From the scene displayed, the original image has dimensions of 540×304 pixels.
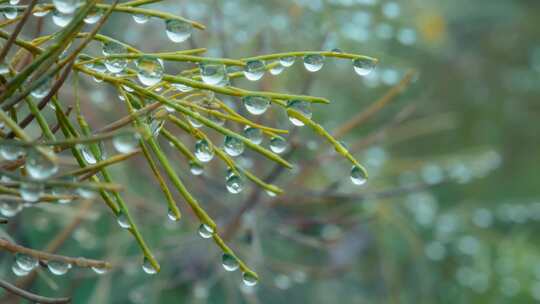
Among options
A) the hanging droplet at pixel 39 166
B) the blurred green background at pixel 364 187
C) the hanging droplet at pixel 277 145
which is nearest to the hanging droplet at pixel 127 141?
the hanging droplet at pixel 39 166

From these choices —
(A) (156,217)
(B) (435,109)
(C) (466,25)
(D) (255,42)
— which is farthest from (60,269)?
(C) (466,25)

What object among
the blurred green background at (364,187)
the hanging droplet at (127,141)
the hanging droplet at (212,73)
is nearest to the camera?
the hanging droplet at (127,141)

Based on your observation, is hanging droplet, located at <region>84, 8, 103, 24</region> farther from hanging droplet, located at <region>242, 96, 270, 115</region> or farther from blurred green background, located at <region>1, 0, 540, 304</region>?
blurred green background, located at <region>1, 0, 540, 304</region>

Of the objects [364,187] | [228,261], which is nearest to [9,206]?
[228,261]

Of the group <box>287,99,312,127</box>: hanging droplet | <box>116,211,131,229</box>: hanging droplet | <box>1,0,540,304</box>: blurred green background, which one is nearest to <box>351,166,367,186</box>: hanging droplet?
<box>287,99,312,127</box>: hanging droplet

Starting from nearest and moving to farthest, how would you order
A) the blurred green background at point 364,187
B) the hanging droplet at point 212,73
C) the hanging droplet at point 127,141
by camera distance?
the hanging droplet at point 127,141 < the hanging droplet at point 212,73 < the blurred green background at point 364,187

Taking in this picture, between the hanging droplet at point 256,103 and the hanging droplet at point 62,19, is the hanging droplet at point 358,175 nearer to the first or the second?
the hanging droplet at point 256,103
